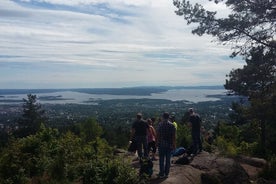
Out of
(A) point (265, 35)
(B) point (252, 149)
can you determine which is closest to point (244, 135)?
(B) point (252, 149)

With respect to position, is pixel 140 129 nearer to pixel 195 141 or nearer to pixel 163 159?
pixel 163 159

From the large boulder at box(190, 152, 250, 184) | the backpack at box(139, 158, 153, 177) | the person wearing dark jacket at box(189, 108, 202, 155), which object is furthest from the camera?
the person wearing dark jacket at box(189, 108, 202, 155)

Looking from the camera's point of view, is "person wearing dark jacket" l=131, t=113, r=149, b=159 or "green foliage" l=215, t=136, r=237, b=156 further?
"green foliage" l=215, t=136, r=237, b=156

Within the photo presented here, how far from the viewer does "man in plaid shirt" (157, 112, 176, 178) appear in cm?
1032

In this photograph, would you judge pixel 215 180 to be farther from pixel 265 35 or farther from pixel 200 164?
pixel 265 35

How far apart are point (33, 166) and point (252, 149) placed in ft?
41.1

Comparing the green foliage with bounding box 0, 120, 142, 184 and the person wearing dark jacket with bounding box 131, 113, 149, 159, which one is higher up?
the person wearing dark jacket with bounding box 131, 113, 149, 159

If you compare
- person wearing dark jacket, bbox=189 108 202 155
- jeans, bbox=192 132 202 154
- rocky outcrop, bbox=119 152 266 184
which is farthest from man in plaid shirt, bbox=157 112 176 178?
jeans, bbox=192 132 202 154

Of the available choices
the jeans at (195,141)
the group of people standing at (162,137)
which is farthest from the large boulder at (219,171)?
the group of people standing at (162,137)

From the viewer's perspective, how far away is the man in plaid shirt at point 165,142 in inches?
406

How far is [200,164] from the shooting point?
1230cm

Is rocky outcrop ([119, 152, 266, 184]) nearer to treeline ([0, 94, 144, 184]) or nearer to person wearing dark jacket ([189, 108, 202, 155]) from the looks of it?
person wearing dark jacket ([189, 108, 202, 155])

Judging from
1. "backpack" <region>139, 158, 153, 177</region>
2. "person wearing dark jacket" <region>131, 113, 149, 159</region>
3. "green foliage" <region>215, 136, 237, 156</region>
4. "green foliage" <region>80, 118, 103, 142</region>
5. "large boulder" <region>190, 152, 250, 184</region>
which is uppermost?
"person wearing dark jacket" <region>131, 113, 149, 159</region>

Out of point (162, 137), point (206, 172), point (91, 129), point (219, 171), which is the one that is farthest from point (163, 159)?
point (91, 129)
